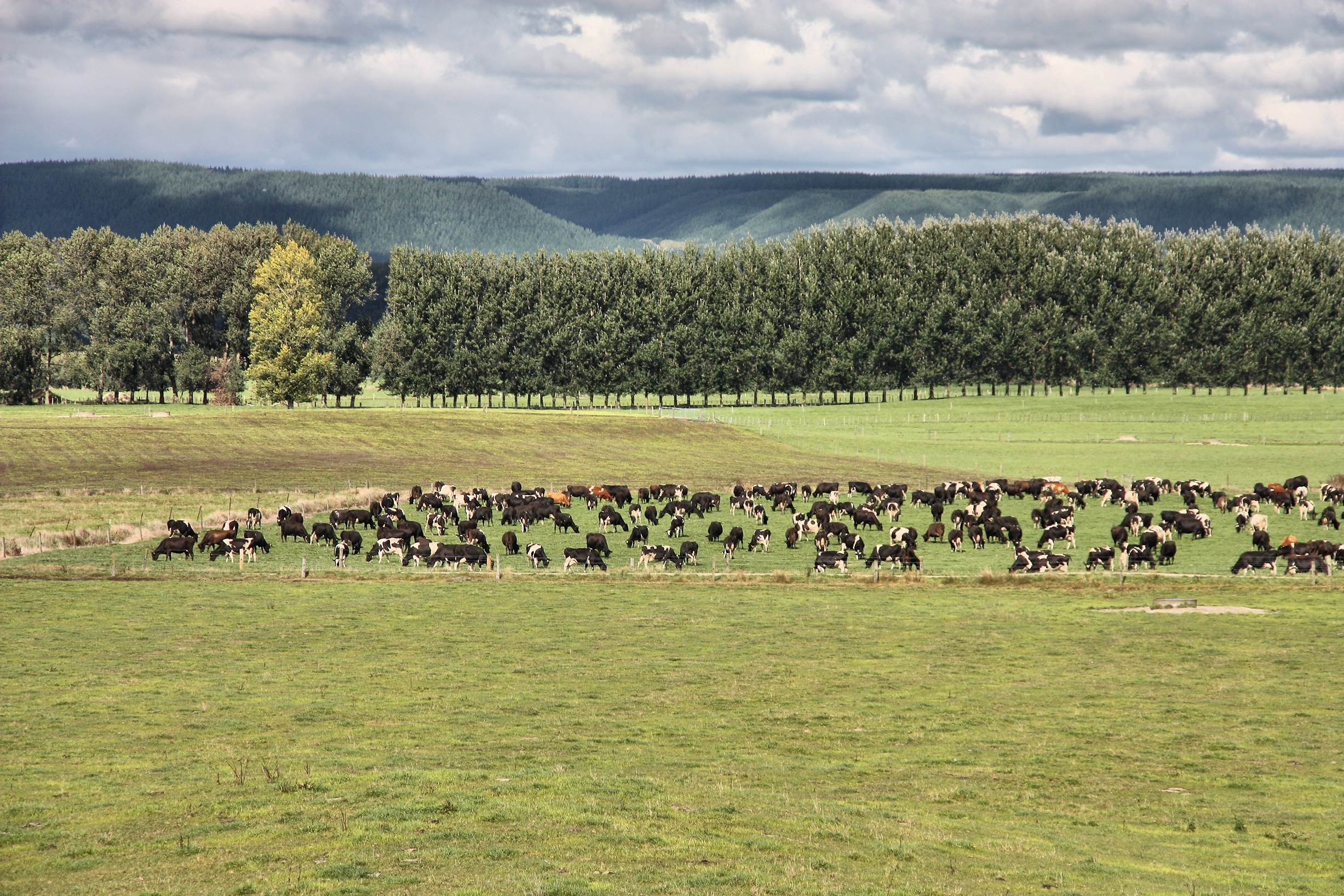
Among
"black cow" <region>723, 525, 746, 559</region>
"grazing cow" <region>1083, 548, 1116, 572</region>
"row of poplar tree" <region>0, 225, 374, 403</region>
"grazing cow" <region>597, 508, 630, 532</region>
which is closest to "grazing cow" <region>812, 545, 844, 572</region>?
"black cow" <region>723, 525, 746, 559</region>

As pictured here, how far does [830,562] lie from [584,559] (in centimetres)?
974

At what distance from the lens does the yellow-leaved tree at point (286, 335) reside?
12375cm

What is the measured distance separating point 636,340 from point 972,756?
5062 inches

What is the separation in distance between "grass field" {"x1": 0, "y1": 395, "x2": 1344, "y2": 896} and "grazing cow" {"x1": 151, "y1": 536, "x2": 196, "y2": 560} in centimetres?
150

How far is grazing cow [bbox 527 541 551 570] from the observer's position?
4759 centimetres

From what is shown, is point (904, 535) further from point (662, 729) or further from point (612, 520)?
point (662, 729)

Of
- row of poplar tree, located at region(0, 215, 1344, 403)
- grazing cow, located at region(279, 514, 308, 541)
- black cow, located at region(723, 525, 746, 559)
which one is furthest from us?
row of poplar tree, located at region(0, 215, 1344, 403)

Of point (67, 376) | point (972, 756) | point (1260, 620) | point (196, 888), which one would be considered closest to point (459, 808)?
point (196, 888)

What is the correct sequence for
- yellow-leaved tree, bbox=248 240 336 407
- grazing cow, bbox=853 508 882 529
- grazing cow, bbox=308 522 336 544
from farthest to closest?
yellow-leaved tree, bbox=248 240 336 407 < grazing cow, bbox=853 508 882 529 < grazing cow, bbox=308 522 336 544

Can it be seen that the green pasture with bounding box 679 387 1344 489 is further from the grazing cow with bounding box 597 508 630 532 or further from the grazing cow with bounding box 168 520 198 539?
the grazing cow with bounding box 168 520 198 539

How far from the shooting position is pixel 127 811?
17719 mm

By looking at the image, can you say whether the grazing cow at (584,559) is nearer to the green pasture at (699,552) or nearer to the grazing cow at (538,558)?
the green pasture at (699,552)

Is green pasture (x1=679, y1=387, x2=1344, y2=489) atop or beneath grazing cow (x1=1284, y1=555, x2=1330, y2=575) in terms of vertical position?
atop

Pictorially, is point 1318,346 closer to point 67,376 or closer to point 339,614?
point 339,614
